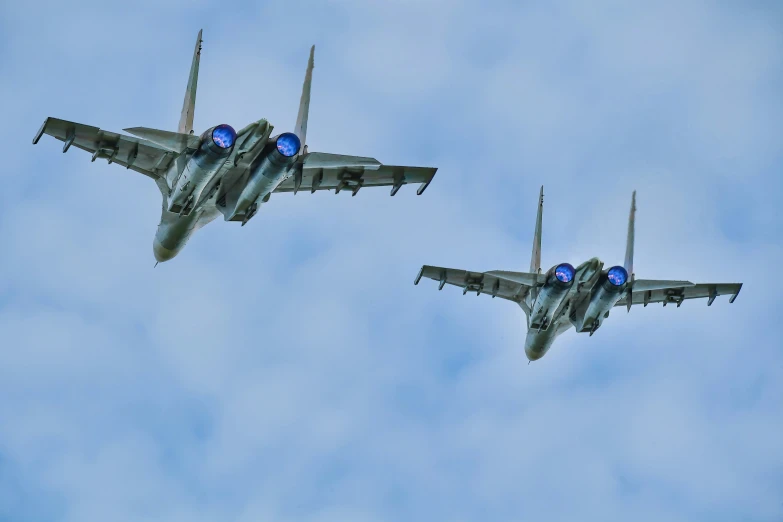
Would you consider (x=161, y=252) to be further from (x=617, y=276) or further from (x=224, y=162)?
(x=617, y=276)

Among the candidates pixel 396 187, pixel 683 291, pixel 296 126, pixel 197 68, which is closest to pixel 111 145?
pixel 197 68

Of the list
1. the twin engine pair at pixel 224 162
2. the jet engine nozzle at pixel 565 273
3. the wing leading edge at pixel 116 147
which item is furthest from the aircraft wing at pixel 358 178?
the jet engine nozzle at pixel 565 273

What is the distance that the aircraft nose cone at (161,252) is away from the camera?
4934 cm

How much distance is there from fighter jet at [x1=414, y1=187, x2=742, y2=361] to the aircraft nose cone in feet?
40.3

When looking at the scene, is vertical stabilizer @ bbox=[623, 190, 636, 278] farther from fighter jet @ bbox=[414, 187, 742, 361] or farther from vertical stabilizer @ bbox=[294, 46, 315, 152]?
vertical stabilizer @ bbox=[294, 46, 315, 152]

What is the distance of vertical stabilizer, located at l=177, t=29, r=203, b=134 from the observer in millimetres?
46094

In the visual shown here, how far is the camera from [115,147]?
45875mm

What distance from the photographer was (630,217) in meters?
55.8

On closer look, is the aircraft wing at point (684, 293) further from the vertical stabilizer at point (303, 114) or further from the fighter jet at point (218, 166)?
the vertical stabilizer at point (303, 114)

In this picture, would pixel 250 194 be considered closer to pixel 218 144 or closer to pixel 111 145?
pixel 218 144

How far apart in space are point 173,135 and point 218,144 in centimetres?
223

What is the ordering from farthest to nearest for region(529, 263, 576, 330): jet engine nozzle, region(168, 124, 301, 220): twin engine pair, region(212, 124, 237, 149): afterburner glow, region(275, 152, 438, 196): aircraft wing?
1. region(529, 263, 576, 330): jet engine nozzle
2. region(275, 152, 438, 196): aircraft wing
3. region(168, 124, 301, 220): twin engine pair
4. region(212, 124, 237, 149): afterburner glow

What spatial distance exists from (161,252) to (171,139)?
8.89m

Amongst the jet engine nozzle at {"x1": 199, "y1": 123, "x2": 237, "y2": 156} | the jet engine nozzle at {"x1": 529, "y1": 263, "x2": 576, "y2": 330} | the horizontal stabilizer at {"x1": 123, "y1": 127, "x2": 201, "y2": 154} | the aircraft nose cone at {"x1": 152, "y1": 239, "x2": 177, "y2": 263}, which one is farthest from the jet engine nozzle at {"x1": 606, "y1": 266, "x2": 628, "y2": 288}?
the horizontal stabilizer at {"x1": 123, "y1": 127, "x2": 201, "y2": 154}
